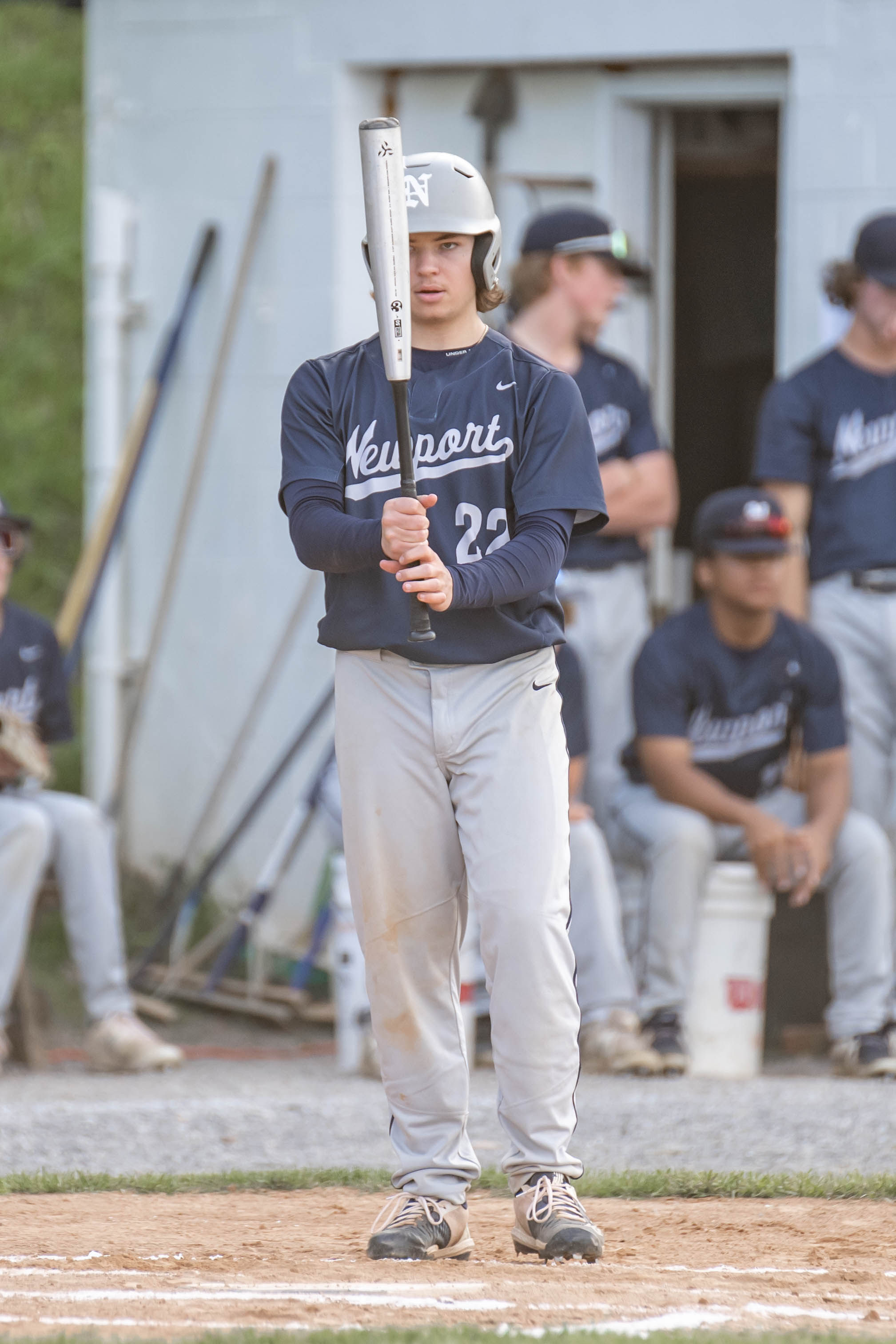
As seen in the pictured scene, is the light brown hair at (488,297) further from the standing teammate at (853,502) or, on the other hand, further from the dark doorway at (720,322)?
the dark doorway at (720,322)

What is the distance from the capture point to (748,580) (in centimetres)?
631

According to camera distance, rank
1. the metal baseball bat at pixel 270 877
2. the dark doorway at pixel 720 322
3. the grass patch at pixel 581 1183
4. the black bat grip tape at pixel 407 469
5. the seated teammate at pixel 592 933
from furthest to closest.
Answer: the dark doorway at pixel 720 322 → the metal baseball bat at pixel 270 877 → the seated teammate at pixel 592 933 → the grass patch at pixel 581 1183 → the black bat grip tape at pixel 407 469

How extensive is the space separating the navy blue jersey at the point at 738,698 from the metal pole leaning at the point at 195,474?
90.8 inches

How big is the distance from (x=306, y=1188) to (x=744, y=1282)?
1374 mm

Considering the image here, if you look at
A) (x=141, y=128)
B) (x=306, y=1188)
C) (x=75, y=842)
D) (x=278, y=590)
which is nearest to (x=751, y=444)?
(x=278, y=590)

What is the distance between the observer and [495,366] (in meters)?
3.78

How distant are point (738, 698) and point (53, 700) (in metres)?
2.20

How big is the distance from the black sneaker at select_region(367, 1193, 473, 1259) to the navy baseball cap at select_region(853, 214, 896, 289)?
139 inches

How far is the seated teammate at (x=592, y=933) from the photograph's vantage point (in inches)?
238

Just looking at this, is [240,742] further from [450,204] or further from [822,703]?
[450,204]

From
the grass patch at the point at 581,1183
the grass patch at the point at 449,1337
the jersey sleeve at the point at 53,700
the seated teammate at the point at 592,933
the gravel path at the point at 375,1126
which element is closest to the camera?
the grass patch at the point at 449,1337

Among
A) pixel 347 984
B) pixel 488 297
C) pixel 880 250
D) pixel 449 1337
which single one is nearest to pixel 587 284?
pixel 880 250

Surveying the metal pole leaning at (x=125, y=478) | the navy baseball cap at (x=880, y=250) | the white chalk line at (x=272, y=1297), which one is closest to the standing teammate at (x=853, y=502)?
the navy baseball cap at (x=880, y=250)

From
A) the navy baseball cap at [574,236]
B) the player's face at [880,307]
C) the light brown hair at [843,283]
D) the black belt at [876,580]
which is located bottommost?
the black belt at [876,580]
